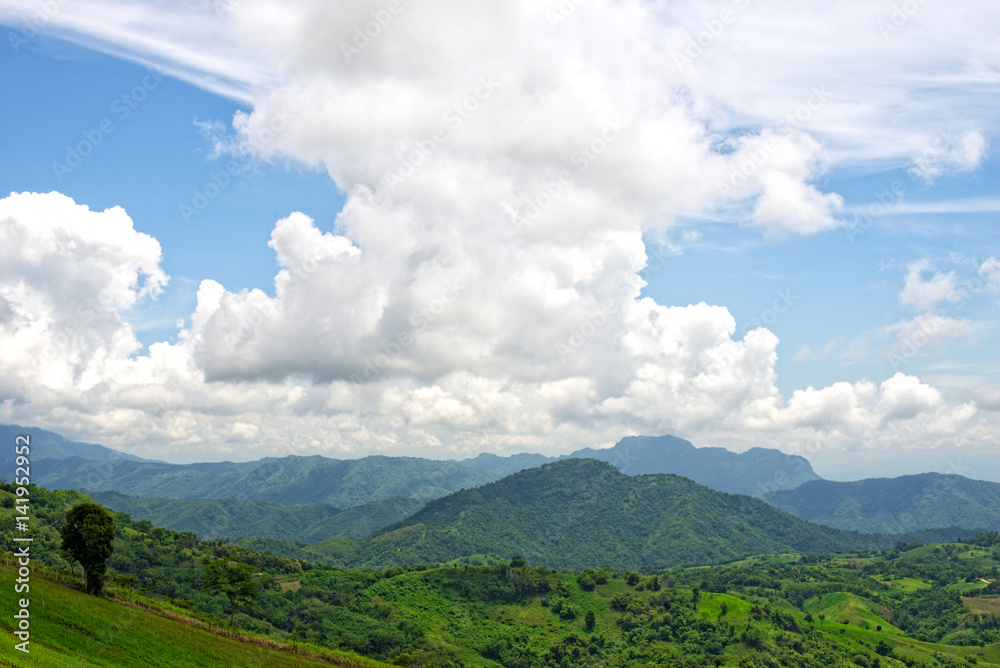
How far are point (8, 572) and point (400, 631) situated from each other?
13554 centimetres

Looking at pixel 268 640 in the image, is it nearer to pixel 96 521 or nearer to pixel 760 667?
pixel 96 521

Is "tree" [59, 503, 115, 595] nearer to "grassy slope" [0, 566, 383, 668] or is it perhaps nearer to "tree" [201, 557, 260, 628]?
"grassy slope" [0, 566, 383, 668]

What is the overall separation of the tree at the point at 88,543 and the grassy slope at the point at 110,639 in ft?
10.7

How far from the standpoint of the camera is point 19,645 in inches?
1844

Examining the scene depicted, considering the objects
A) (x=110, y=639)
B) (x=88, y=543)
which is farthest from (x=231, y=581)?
(x=110, y=639)

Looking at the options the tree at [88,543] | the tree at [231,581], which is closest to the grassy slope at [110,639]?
the tree at [88,543]

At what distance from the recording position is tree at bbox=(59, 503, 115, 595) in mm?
72875

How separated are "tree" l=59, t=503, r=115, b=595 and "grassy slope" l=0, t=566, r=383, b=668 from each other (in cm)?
326

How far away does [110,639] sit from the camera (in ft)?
194

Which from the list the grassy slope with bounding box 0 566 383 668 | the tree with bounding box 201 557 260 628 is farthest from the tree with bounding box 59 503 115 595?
the tree with bounding box 201 557 260 628

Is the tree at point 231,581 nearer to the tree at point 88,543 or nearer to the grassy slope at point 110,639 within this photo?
the grassy slope at point 110,639

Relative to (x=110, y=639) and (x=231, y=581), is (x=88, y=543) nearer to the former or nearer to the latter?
(x=110, y=639)

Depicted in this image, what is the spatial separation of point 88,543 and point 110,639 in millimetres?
18349

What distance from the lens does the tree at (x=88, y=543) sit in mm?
72875
